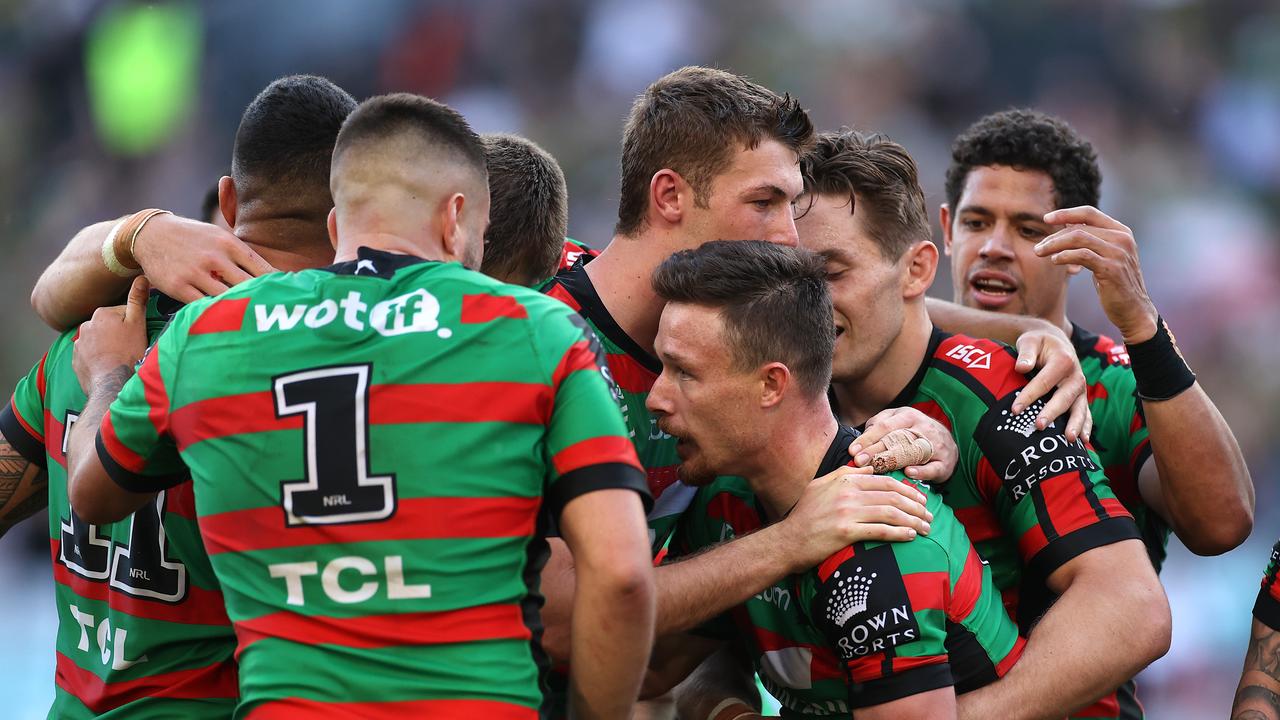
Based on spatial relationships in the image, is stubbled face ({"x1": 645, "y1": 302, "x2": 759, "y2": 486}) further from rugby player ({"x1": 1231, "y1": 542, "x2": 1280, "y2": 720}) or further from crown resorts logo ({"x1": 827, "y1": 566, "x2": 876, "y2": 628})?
rugby player ({"x1": 1231, "y1": 542, "x2": 1280, "y2": 720})

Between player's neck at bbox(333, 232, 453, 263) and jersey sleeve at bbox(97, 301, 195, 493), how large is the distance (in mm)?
340

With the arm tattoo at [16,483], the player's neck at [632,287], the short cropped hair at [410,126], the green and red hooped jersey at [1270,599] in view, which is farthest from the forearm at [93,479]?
the green and red hooped jersey at [1270,599]

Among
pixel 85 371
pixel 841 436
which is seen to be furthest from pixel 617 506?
pixel 85 371

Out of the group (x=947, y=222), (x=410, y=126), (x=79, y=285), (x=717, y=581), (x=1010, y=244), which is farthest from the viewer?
(x=947, y=222)

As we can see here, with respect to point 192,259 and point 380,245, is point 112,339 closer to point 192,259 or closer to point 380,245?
point 192,259

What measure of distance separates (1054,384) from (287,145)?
237 centimetres

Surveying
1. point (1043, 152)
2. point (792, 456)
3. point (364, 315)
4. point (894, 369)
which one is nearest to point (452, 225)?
point (364, 315)

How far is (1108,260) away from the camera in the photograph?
4082 mm

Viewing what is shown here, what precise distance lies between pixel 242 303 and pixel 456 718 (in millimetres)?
1032

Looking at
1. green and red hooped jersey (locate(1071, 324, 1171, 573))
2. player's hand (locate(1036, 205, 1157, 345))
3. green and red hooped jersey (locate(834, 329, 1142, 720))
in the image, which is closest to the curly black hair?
green and red hooped jersey (locate(1071, 324, 1171, 573))

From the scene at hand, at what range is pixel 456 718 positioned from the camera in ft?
9.13

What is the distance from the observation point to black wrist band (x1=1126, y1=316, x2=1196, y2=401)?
4.18 m

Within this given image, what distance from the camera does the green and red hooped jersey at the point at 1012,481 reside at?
12.5 feet

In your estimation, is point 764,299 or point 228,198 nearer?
point 764,299
